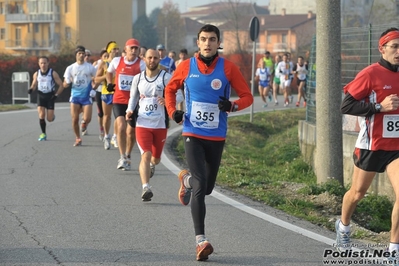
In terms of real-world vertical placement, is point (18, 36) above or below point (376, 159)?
above

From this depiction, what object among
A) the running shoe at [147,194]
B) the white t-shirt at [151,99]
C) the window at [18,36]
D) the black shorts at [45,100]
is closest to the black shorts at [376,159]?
the running shoe at [147,194]

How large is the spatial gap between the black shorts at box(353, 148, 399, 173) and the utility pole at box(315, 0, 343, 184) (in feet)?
13.0

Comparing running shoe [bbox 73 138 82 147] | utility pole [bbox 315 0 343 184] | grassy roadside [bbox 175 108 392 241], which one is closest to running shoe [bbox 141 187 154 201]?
grassy roadside [bbox 175 108 392 241]

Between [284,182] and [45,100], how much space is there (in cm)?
770

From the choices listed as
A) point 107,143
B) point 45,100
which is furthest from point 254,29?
point 107,143

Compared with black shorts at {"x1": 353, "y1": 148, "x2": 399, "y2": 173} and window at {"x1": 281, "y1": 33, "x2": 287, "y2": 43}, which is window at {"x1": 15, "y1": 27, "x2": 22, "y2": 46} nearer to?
window at {"x1": 281, "y1": 33, "x2": 287, "y2": 43}

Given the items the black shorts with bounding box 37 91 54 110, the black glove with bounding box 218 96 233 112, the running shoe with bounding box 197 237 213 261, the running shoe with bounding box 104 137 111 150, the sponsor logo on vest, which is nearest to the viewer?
the running shoe with bounding box 197 237 213 261

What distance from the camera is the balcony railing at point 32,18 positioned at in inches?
3418

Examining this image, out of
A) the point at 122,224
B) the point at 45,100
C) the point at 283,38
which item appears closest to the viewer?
the point at 122,224

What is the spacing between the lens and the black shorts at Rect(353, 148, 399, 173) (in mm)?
7652

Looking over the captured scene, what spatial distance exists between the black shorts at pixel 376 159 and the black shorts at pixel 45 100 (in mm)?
12152

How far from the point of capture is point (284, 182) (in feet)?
42.2

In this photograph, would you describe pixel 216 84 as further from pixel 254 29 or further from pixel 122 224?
pixel 254 29

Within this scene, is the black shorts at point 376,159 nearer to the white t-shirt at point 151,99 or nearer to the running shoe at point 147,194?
the running shoe at point 147,194
